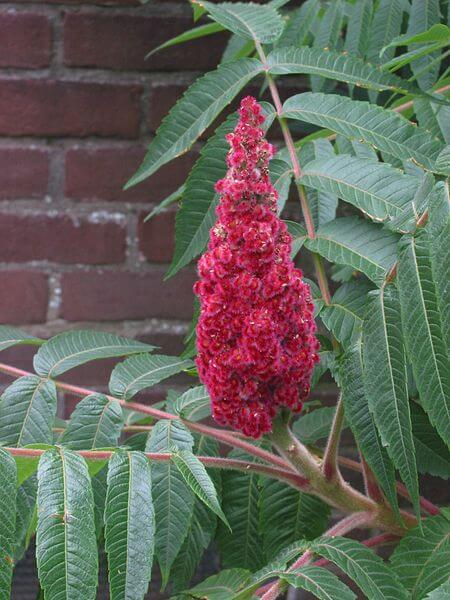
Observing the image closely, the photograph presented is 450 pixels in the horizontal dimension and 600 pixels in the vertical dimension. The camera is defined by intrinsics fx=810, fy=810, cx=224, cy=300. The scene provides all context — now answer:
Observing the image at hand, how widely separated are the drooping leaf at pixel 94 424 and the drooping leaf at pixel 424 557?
0.91 feet

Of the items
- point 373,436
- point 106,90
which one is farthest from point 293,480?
point 106,90

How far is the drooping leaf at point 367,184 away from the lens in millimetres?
705

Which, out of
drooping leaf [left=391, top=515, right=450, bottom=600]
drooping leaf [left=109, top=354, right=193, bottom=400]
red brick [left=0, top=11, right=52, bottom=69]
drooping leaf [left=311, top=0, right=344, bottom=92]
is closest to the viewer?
drooping leaf [left=391, top=515, right=450, bottom=600]

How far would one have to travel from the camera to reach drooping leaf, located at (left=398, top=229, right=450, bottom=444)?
23.5 inches

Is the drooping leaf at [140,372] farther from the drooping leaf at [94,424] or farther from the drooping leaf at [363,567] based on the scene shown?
the drooping leaf at [363,567]

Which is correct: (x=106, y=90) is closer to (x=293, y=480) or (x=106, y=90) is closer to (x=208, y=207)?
(x=208, y=207)

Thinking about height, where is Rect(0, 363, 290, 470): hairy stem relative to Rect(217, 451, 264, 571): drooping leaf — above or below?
above

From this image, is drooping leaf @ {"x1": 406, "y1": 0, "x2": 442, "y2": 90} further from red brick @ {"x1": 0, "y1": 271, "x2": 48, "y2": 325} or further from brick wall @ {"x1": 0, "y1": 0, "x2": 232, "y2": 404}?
red brick @ {"x1": 0, "y1": 271, "x2": 48, "y2": 325}

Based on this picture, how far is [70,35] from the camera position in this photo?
4.24ft

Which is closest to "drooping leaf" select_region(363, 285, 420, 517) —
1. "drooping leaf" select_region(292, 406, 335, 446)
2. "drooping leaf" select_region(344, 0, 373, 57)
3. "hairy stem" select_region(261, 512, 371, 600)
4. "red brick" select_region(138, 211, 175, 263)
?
"hairy stem" select_region(261, 512, 371, 600)

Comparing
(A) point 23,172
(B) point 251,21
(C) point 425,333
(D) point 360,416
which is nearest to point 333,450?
(D) point 360,416

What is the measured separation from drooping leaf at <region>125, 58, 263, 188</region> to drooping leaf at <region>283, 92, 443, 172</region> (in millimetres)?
85

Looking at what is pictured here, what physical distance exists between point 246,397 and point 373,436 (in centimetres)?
12

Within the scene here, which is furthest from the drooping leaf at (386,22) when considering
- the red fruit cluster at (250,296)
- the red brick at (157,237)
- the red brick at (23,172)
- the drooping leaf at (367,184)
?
the red brick at (23,172)
